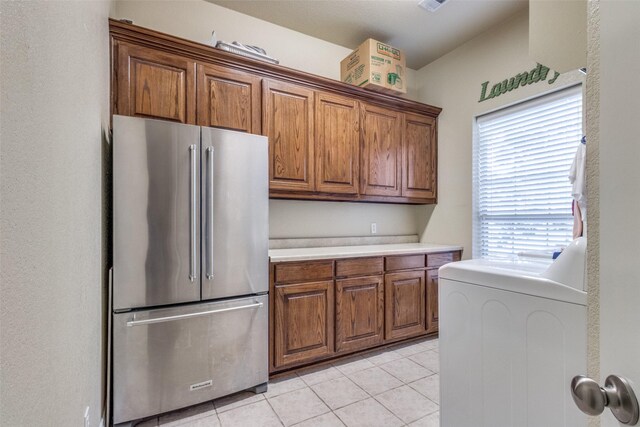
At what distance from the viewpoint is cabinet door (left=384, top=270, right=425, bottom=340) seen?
2733 mm

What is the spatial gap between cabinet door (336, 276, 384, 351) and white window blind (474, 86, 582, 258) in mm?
1216

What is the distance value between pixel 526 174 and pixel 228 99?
259 centimetres

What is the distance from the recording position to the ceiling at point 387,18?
8.52 ft

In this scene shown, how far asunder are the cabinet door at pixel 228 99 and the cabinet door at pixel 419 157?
1649mm

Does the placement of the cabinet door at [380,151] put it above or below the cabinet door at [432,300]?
above

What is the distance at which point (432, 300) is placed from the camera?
2984mm

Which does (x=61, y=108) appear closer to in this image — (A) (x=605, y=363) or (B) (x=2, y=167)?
(B) (x=2, y=167)

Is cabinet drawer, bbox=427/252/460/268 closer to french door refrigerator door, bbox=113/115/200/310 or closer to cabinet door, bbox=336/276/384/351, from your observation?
cabinet door, bbox=336/276/384/351

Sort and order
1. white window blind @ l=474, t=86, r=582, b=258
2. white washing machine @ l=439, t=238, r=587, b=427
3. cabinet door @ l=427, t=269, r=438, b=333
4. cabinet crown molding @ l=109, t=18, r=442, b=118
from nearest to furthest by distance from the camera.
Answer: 1. white washing machine @ l=439, t=238, r=587, b=427
2. cabinet crown molding @ l=109, t=18, r=442, b=118
3. white window blind @ l=474, t=86, r=582, b=258
4. cabinet door @ l=427, t=269, r=438, b=333

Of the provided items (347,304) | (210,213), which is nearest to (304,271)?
(347,304)

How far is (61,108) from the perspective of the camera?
95 centimetres

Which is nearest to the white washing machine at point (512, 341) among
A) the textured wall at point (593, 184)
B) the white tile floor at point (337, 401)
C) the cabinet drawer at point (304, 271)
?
the textured wall at point (593, 184)

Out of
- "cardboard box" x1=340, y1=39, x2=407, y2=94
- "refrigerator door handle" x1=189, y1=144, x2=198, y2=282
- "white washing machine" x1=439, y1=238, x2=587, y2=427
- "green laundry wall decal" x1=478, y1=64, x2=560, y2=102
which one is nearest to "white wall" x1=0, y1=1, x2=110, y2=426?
"refrigerator door handle" x1=189, y1=144, x2=198, y2=282

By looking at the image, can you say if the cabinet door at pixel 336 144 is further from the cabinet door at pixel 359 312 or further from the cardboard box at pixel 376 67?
the cabinet door at pixel 359 312
